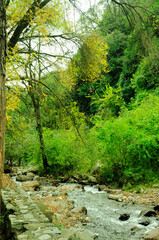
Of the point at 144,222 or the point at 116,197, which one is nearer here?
the point at 144,222

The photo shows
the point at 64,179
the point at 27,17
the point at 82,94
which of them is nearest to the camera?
the point at 27,17

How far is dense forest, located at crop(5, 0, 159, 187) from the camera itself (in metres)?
3.65

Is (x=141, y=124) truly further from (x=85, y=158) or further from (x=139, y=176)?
(x=85, y=158)

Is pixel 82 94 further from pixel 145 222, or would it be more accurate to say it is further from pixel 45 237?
pixel 45 237

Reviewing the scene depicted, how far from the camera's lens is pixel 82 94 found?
1077 centimetres

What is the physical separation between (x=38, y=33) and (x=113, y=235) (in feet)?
18.5

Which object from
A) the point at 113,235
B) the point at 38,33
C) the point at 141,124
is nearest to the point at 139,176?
the point at 141,124

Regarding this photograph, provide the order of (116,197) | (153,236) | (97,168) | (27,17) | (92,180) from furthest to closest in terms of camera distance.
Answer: (97,168) → (92,180) → (116,197) → (153,236) → (27,17)

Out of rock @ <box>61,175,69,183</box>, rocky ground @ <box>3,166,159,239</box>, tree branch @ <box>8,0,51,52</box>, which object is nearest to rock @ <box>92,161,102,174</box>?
rocky ground @ <box>3,166,159,239</box>

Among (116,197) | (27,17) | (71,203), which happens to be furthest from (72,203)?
(27,17)

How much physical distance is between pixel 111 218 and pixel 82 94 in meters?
6.42


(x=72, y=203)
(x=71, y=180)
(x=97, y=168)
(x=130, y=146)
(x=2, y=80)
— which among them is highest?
(x=2, y=80)

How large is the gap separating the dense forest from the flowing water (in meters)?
1.77

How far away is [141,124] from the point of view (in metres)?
9.34
